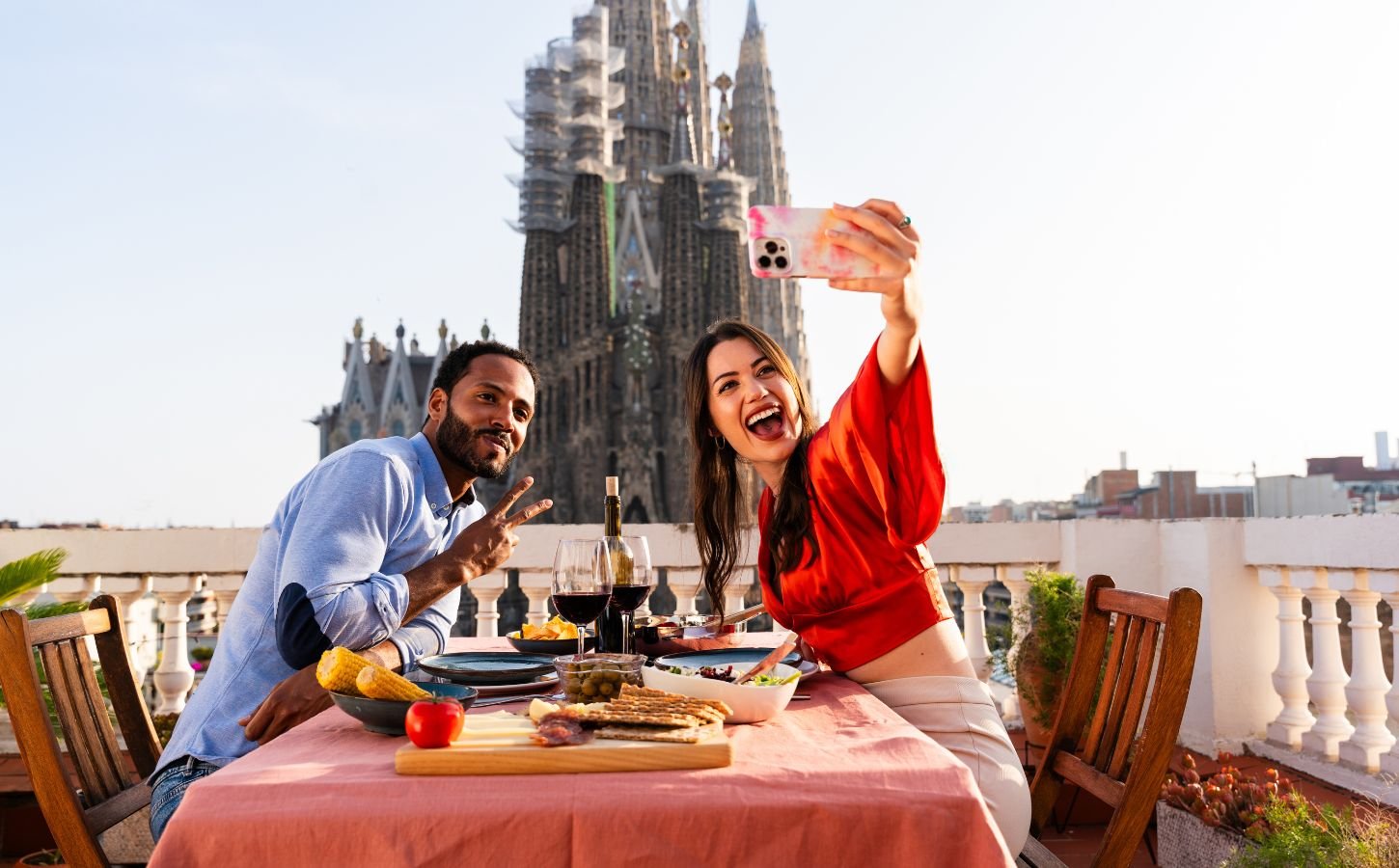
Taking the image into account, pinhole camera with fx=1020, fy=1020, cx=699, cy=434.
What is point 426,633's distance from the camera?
A: 251cm

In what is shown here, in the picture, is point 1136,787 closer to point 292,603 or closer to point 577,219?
point 292,603

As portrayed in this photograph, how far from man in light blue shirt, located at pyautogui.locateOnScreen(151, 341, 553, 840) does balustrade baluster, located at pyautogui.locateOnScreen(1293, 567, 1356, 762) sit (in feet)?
11.7

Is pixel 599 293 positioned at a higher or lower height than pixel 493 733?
higher

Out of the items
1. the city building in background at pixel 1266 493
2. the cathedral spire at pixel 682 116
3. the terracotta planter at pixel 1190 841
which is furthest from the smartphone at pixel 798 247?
the cathedral spire at pixel 682 116

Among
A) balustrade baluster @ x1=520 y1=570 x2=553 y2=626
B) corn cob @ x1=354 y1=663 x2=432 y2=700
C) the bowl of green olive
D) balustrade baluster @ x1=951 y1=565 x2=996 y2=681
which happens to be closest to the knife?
the bowl of green olive

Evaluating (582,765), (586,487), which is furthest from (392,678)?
(586,487)

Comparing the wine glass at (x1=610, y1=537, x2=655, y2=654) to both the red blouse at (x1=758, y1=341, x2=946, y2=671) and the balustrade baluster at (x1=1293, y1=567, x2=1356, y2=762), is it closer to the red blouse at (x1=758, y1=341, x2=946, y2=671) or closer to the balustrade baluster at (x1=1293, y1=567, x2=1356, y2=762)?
the red blouse at (x1=758, y1=341, x2=946, y2=671)

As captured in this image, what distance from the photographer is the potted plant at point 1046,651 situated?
14.0 ft

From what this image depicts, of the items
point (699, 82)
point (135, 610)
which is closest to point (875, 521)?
point (135, 610)

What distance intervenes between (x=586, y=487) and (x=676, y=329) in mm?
7905

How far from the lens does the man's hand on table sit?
1.96 m

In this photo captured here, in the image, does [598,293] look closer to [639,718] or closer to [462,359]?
[462,359]

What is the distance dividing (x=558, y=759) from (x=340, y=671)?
483mm

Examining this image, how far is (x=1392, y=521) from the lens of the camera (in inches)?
157
